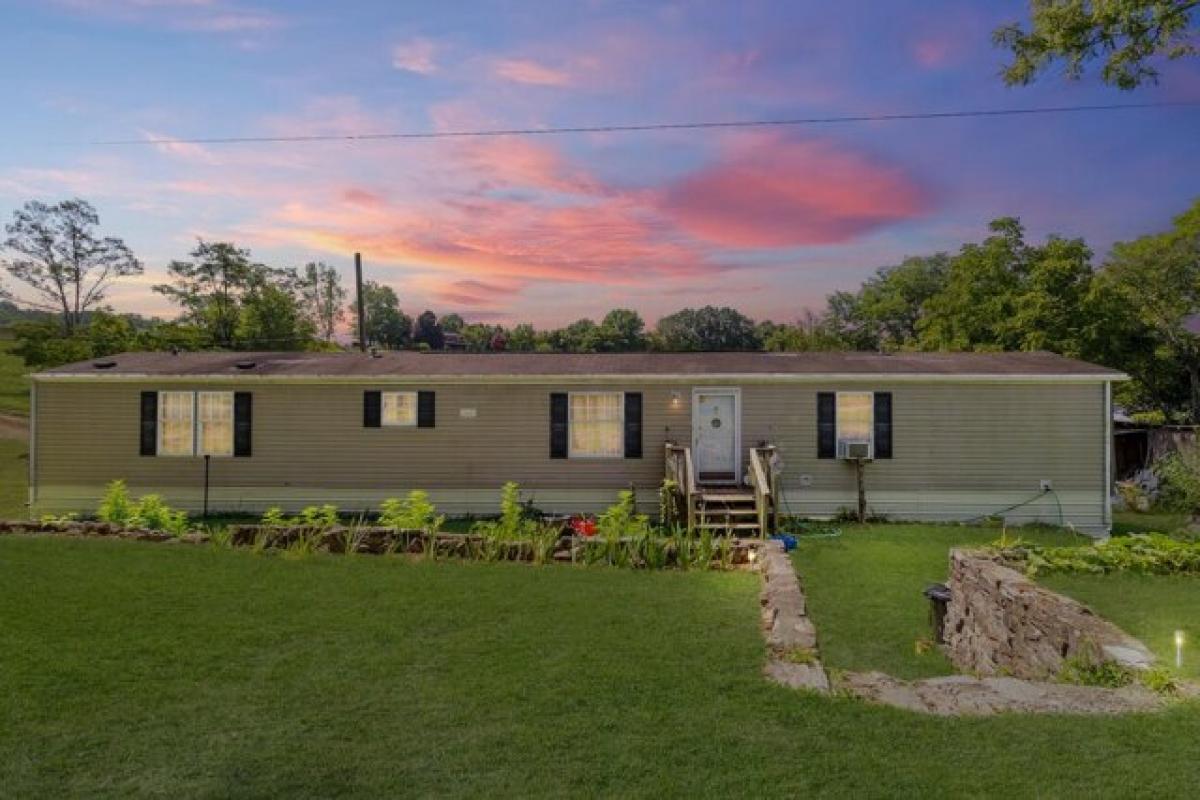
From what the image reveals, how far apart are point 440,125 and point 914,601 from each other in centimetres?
1557

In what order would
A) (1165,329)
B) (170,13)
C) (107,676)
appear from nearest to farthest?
(107,676) → (170,13) → (1165,329)

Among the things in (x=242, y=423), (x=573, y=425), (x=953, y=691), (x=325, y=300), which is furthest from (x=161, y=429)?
(x=325, y=300)

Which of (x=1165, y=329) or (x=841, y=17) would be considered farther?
(x=1165, y=329)

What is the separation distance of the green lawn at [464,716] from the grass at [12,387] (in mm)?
30430

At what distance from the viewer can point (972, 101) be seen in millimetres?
17594

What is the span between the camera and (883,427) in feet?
46.3

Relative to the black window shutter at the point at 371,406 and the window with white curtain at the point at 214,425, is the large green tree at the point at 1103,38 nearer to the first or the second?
the black window shutter at the point at 371,406

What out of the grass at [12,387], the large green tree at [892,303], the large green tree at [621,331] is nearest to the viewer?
the grass at [12,387]

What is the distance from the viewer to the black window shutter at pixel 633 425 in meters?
14.3

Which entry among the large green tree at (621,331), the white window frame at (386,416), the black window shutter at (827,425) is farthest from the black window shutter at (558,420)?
the large green tree at (621,331)

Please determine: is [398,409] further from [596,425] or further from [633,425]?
[633,425]

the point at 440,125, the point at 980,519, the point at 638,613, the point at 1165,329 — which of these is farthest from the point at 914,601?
the point at 1165,329

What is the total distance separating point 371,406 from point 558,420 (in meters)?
3.75

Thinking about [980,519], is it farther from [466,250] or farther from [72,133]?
[72,133]
